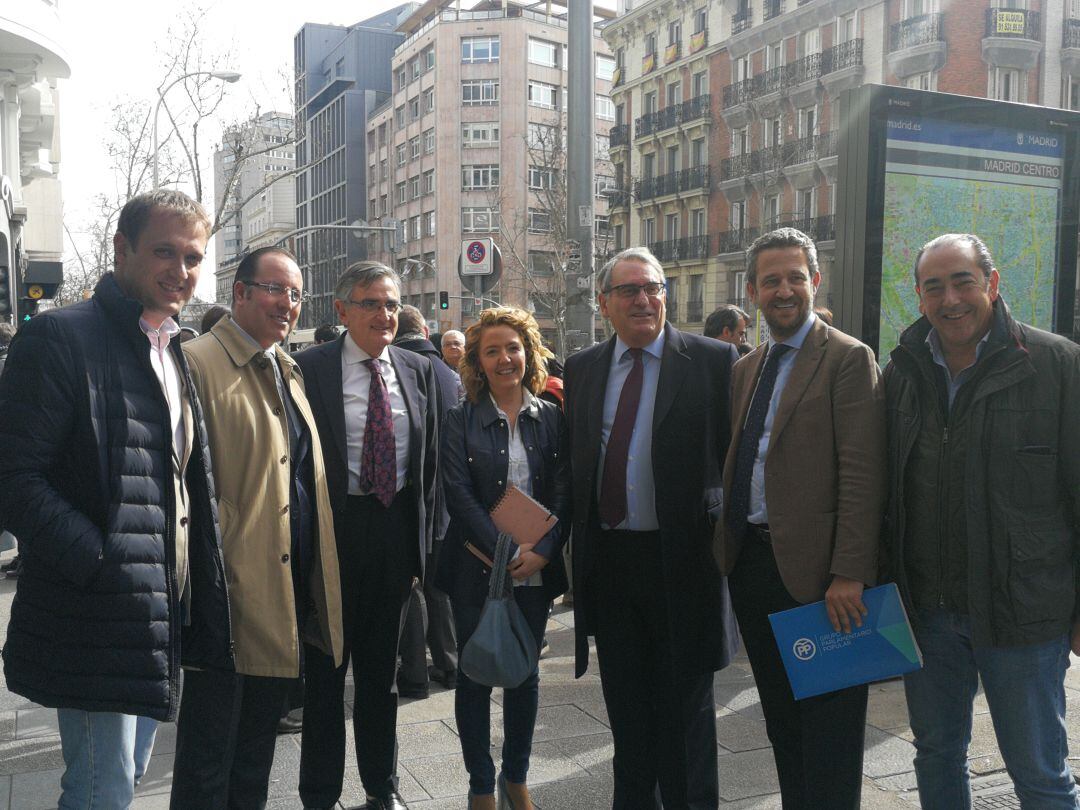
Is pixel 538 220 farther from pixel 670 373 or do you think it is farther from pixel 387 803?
pixel 387 803

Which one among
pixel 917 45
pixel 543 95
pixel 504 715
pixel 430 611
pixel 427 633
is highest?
pixel 543 95

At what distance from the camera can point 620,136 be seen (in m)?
53.2

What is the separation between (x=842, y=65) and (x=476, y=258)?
32.4 meters

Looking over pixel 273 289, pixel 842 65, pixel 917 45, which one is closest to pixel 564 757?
pixel 273 289

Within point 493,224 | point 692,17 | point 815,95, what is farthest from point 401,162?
point 815,95

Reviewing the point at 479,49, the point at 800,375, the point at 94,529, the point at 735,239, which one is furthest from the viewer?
the point at 479,49

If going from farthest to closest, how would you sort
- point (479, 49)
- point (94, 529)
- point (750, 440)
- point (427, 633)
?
point (479, 49) < point (427, 633) < point (750, 440) < point (94, 529)

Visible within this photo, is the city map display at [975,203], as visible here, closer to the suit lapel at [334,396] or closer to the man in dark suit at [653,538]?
the man in dark suit at [653,538]

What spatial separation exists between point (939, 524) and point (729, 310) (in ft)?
13.6

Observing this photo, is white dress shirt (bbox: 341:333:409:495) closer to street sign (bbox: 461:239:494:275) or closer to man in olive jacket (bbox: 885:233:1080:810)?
man in olive jacket (bbox: 885:233:1080:810)

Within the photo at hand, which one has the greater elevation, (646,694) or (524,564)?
(524,564)

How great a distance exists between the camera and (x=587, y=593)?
12.2ft

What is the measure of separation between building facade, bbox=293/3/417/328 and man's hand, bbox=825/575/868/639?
251 feet

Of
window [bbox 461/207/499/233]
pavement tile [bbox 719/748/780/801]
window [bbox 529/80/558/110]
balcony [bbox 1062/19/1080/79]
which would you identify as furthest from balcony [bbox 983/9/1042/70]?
window [bbox 461/207/499/233]
